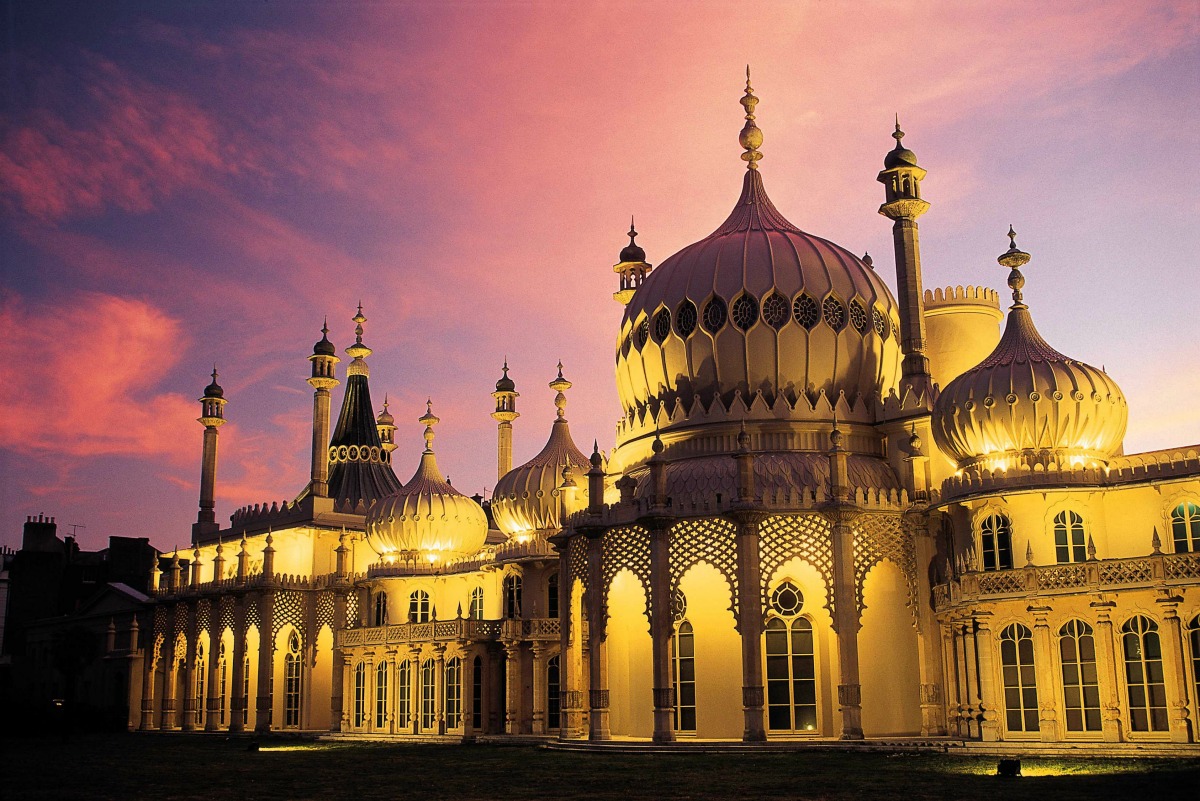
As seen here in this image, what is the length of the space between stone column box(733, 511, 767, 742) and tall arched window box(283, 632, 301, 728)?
78.9 ft

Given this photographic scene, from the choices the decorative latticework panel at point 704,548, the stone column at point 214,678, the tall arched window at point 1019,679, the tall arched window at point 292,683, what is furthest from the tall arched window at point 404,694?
the tall arched window at point 1019,679

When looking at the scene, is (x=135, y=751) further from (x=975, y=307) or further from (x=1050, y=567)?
(x=975, y=307)

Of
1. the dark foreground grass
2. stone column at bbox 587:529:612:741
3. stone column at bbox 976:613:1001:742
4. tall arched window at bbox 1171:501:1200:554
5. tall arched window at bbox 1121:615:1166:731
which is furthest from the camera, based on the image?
stone column at bbox 587:529:612:741

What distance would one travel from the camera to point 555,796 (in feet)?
59.9

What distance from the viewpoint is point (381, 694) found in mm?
44312

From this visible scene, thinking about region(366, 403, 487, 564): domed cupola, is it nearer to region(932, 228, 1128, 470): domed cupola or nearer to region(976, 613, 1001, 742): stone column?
region(932, 228, 1128, 470): domed cupola

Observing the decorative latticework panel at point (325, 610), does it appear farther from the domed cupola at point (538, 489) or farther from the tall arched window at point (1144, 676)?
the tall arched window at point (1144, 676)

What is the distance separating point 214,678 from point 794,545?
29972 millimetres

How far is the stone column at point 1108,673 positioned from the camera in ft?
83.3

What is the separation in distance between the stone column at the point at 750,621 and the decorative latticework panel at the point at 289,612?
2347 cm

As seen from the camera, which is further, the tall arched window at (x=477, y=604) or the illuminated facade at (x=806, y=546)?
the tall arched window at (x=477, y=604)

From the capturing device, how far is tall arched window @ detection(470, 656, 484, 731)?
135 ft

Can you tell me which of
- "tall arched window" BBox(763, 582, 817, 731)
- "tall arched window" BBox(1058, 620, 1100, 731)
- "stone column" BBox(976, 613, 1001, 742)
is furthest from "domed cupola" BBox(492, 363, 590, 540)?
"tall arched window" BBox(1058, 620, 1100, 731)

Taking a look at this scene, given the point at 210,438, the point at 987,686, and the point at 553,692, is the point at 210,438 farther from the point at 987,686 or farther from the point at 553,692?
the point at 987,686
